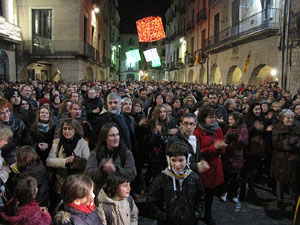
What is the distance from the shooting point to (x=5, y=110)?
4.37 m

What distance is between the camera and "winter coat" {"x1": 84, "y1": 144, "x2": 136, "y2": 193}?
3217 millimetres

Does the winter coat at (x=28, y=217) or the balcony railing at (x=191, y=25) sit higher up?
the balcony railing at (x=191, y=25)

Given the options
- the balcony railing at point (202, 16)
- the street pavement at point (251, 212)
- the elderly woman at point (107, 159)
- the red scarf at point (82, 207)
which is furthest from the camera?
the balcony railing at point (202, 16)

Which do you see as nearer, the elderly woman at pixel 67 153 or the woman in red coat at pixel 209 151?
the elderly woman at pixel 67 153

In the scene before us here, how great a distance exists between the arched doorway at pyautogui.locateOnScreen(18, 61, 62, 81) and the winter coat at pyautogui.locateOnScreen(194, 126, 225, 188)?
60.9ft

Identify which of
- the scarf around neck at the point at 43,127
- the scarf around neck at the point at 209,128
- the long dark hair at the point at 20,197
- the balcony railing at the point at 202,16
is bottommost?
the long dark hair at the point at 20,197

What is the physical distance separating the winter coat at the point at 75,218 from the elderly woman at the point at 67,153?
1410mm

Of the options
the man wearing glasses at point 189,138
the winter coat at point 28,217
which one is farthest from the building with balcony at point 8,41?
the winter coat at point 28,217

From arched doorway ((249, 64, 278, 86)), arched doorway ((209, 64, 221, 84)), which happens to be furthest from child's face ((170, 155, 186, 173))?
arched doorway ((209, 64, 221, 84))

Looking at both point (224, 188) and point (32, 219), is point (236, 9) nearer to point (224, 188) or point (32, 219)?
point (224, 188)

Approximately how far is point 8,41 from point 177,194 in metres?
17.3

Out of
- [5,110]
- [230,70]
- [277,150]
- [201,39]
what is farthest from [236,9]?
[5,110]

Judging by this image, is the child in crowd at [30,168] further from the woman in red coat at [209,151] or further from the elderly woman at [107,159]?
the woman in red coat at [209,151]

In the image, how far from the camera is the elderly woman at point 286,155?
14.9ft
